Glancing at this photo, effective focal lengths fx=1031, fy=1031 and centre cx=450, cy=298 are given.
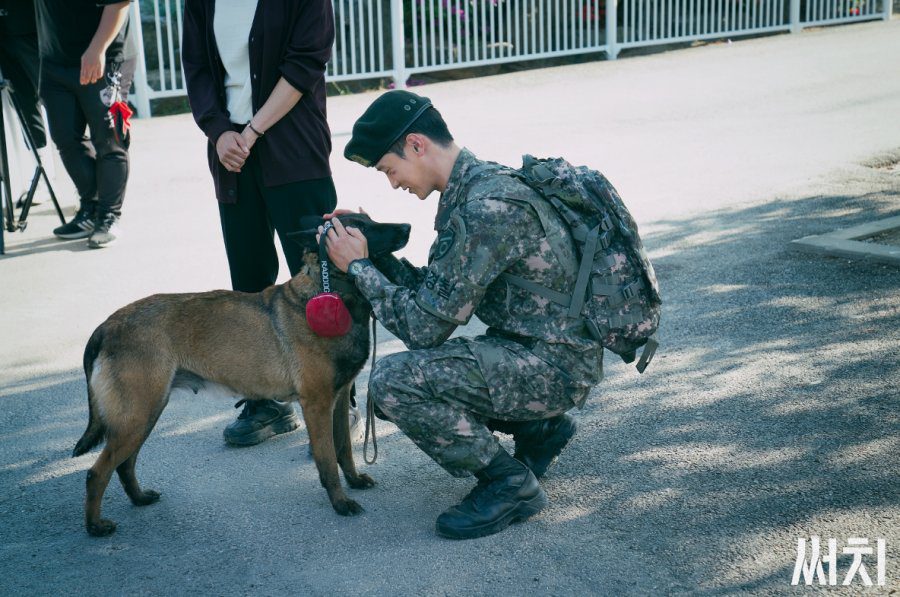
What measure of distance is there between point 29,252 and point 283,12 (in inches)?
173

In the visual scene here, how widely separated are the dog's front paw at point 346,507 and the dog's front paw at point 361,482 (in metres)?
0.24

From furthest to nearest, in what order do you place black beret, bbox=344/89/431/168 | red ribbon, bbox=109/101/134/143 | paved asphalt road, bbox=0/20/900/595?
red ribbon, bbox=109/101/134/143 < black beret, bbox=344/89/431/168 < paved asphalt road, bbox=0/20/900/595

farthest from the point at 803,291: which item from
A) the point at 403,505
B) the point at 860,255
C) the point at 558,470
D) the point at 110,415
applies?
the point at 110,415


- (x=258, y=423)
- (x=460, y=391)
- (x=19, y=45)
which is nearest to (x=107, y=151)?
(x=19, y=45)

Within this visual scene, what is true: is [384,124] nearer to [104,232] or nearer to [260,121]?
[260,121]

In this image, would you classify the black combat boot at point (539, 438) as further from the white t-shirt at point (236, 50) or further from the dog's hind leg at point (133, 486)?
the white t-shirt at point (236, 50)

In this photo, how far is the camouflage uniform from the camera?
374 cm

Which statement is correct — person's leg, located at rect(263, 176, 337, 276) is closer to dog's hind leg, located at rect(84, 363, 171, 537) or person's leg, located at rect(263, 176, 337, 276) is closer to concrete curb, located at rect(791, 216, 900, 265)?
dog's hind leg, located at rect(84, 363, 171, 537)

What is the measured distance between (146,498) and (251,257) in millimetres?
1212

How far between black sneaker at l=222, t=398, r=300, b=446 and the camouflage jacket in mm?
1205

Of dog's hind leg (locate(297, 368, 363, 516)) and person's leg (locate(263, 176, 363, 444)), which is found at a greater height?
person's leg (locate(263, 176, 363, 444))

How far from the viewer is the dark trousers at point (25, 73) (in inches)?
327

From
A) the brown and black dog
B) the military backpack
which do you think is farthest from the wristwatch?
the military backpack

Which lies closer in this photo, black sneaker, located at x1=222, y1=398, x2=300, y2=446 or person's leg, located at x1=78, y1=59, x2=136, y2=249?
black sneaker, located at x1=222, y1=398, x2=300, y2=446
